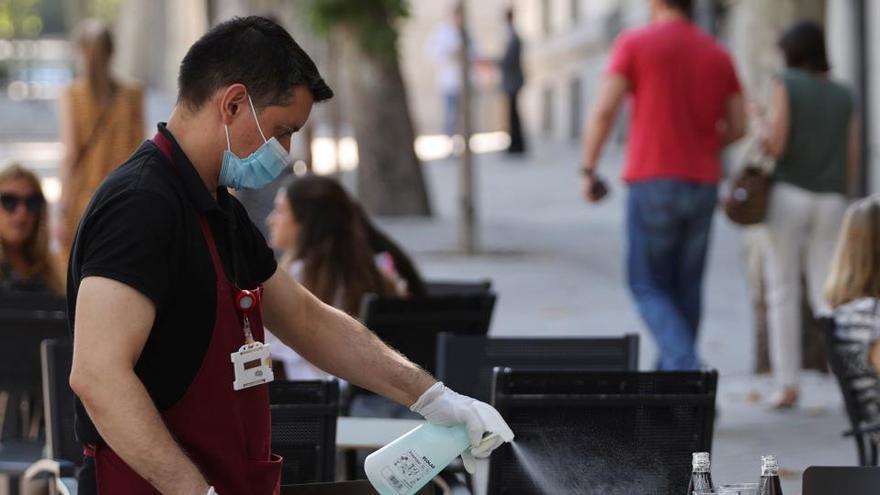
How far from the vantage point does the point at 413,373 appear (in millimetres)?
3557

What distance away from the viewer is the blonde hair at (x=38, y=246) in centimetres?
702

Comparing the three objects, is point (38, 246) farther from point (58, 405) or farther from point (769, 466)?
point (769, 466)

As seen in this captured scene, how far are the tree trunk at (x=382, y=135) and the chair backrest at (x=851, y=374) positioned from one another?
10517 mm

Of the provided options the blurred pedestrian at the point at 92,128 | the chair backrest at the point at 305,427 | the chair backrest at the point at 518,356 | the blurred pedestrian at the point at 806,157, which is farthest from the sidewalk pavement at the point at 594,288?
the blurred pedestrian at the point at 92,128

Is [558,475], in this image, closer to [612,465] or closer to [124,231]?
[612,465]

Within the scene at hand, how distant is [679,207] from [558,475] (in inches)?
156

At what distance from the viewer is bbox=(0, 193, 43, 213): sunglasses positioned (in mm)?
6988

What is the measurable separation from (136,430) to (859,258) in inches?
142

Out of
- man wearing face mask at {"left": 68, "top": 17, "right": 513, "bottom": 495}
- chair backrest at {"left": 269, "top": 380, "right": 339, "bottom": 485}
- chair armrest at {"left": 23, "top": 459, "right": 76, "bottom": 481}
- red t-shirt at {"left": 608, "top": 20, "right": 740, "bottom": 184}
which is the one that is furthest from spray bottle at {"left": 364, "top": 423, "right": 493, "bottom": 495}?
red t-shirt at {"left": 608, "top": 20, "right": 740, "bottom": 184}

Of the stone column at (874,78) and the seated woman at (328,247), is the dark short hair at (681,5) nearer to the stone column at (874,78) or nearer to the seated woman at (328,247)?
the seated woman at (328,247)

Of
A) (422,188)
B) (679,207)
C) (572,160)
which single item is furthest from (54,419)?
(572,160)

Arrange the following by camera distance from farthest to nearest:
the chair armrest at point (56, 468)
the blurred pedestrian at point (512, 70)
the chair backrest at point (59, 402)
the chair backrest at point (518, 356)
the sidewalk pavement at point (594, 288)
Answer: the blurred pedestrian at point (512, 70) → the sidewalk pavement at point (594, 288) → the chair backrest at point (518, 356) → the chair backrest at point (59, 402) → the chair armrest at point (56, 468)

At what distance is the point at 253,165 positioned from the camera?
319cm

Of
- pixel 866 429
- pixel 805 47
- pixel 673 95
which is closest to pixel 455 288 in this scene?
pixel 673 95
